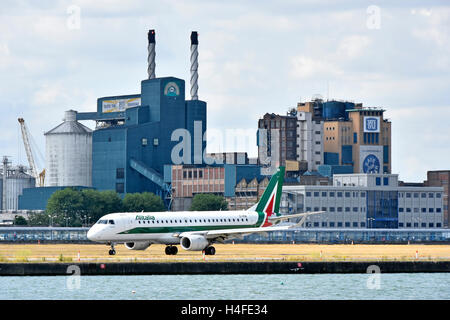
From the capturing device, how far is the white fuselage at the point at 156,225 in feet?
274

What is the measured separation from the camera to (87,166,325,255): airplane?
83812mm

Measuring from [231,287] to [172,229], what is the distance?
2245 centimetres

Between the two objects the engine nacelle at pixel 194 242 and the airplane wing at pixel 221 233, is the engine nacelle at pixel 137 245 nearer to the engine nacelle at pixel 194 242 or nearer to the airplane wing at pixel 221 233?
the airplane wing at pixel 221 233

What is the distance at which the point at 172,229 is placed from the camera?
3428 inches

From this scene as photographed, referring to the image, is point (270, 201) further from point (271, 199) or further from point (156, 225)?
point (156, 225)

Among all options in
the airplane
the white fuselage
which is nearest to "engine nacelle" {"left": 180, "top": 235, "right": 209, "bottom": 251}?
the airplane

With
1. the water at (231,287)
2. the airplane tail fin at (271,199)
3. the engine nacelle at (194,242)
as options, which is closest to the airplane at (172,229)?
the engine nacelle at (194,242)

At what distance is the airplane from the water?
36.7ft

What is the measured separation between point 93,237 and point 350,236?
88.0 metres

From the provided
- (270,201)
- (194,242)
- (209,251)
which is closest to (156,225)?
(194,242)

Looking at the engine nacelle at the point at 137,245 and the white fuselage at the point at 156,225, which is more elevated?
the white fuselage at the point at 156,225
